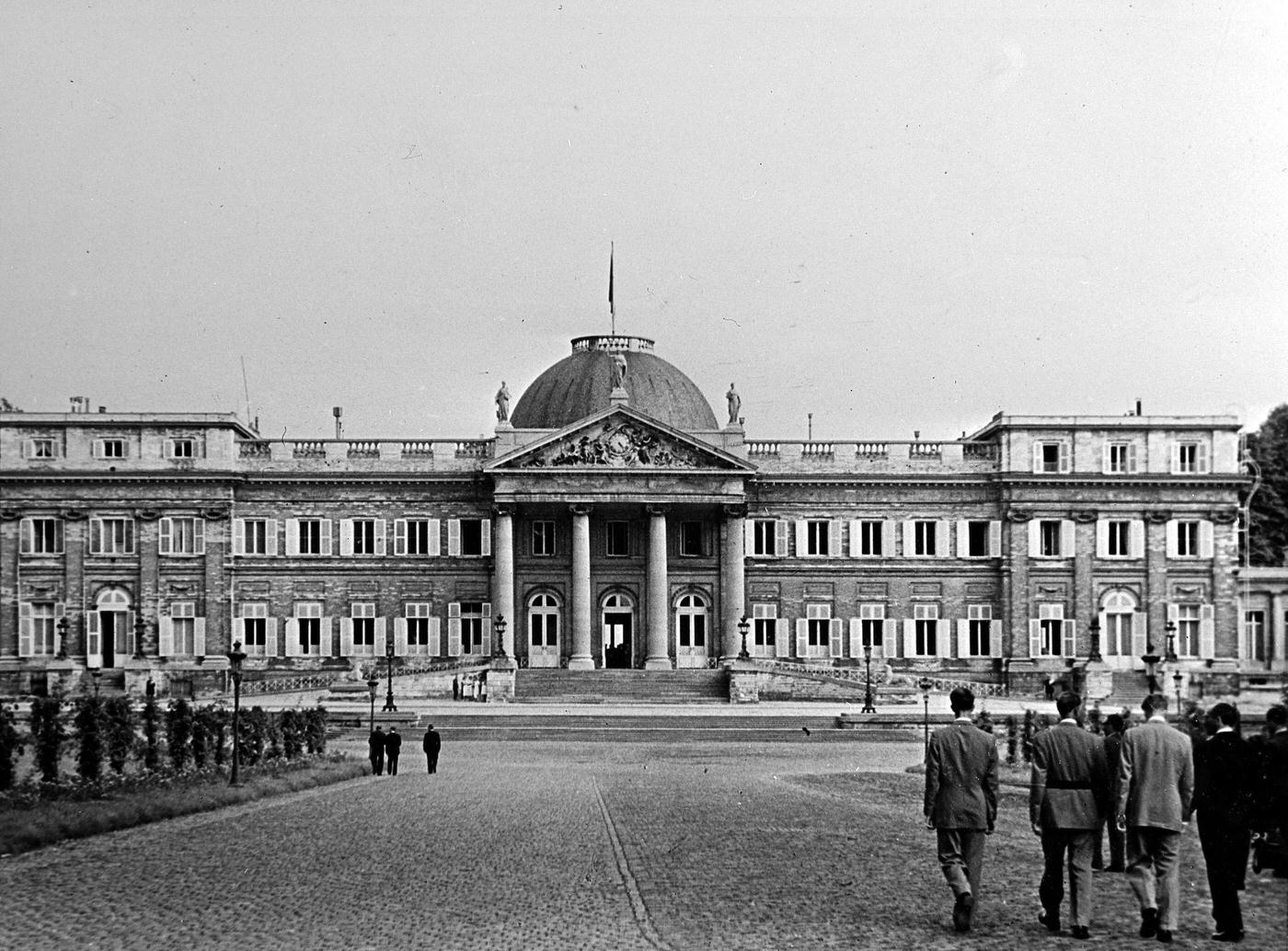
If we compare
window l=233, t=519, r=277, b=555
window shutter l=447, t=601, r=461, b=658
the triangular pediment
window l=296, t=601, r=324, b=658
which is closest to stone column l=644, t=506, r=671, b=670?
the triangular pediment

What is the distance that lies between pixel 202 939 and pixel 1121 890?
943 cm

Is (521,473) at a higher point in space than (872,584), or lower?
higher

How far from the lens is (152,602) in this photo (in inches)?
Result: 2820

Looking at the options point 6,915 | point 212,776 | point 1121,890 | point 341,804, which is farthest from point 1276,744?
point 212,776

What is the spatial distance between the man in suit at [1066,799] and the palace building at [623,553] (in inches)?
2151

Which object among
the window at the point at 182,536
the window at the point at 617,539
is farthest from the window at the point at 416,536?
the window at the point at 182,536

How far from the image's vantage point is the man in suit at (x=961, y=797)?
1527 centimetres

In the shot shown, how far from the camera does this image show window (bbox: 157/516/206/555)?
71938 millimetres

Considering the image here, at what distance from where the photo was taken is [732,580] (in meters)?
71.2

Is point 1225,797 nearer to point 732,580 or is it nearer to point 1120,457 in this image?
point 732,580

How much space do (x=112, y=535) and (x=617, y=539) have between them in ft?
71.0

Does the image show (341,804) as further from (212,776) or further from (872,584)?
(872,584)

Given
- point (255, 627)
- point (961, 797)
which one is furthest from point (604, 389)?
point (961, 797)

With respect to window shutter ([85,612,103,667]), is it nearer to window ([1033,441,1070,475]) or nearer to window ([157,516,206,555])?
window ([157,516,206,555])
